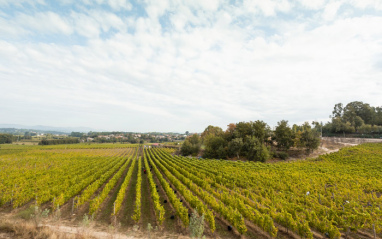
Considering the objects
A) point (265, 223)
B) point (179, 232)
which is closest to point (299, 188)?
point (265, 223)

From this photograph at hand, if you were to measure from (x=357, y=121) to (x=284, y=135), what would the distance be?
183 ft

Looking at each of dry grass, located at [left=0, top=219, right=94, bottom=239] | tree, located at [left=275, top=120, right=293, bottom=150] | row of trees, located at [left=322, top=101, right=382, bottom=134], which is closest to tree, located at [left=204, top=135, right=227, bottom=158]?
tree, located at [left=275, top=120, right=293, bottom=150]

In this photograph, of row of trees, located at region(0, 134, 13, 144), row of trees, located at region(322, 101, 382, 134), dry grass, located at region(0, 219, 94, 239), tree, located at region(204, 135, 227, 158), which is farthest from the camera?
row of trees, located at region(0, 134, 13, 144)

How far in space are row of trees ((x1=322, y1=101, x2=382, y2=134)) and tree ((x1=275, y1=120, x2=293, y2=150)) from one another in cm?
4433

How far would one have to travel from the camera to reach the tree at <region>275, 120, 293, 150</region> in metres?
44.8

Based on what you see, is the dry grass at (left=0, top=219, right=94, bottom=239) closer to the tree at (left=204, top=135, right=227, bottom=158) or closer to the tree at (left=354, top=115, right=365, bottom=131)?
the tree at (left=204, top=135, right=227, bottom=158)

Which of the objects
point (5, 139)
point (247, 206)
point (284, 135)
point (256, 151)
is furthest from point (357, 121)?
point (5, 139)

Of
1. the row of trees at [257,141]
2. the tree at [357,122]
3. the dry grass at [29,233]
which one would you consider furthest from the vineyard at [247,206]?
the tree at [357,122]

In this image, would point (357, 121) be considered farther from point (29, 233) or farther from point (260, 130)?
point (29, 233)

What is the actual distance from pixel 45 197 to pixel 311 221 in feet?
73.5

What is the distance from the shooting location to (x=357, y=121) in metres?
71.2

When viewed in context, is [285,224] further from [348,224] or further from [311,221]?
[348,224]

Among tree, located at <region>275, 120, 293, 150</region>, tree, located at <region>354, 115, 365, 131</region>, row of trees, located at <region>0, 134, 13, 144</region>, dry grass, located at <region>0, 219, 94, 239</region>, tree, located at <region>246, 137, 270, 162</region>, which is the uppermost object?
tree, located at <region>354, 115, 365, 131</region>

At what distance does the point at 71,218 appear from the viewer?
40.7ft
